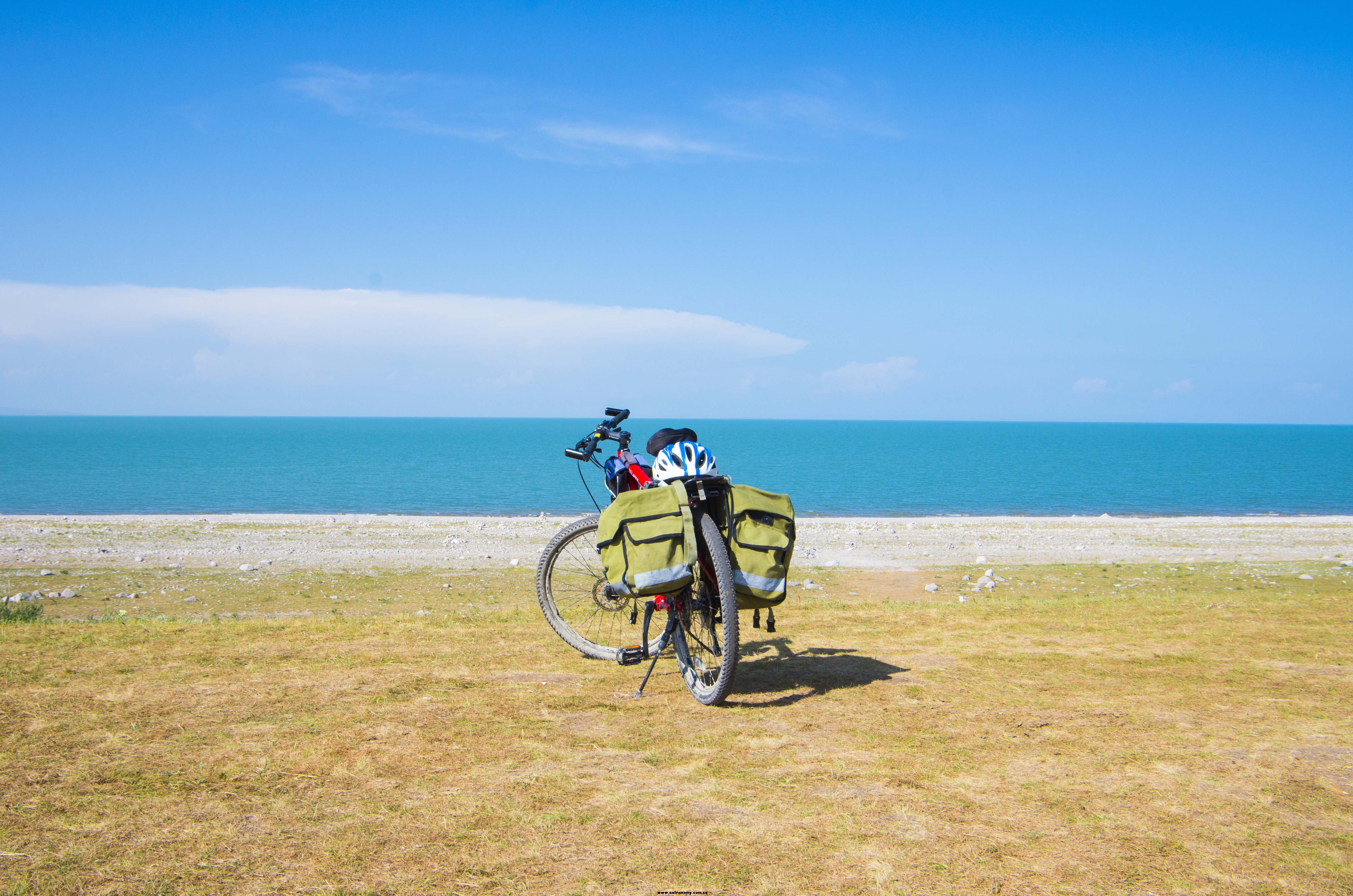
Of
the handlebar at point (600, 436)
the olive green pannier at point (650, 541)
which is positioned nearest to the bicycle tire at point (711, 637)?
the olive green pannier at point (650, 541)

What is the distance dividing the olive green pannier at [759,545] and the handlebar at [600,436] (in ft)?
6.39

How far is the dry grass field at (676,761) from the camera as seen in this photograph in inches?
A: 146

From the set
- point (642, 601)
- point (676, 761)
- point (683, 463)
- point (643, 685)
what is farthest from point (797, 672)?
point (676, 761)

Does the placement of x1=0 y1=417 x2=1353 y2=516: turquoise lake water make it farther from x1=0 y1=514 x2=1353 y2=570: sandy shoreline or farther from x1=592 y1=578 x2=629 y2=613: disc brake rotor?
x1=592 y1=578 x2=629 y2=613: disc brake rotor

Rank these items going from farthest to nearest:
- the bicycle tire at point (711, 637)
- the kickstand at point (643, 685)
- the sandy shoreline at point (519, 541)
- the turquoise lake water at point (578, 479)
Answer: the turquoise lake water at point (578, 479) → the sandy shoreline at point (519, 541) → the kickstand at point (643, 685) → the bicycle tire at point (711, 637)

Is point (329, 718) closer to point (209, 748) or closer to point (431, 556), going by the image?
point (209, 748)

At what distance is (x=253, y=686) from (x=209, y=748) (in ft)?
4.30

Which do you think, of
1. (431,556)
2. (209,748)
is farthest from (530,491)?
(209,748)

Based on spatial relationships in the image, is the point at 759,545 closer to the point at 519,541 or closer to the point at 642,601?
the point at 642,601

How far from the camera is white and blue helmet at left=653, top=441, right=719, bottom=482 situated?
645 centimetres

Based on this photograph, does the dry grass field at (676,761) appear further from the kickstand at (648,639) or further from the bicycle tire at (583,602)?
the bicycle tire at (583,602)

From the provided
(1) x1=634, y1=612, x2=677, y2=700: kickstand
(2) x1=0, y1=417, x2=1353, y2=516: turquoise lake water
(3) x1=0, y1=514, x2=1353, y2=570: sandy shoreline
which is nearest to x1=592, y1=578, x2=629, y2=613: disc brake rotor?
(1) x1=634, y1=612, x2=677, y2=700: kickstand

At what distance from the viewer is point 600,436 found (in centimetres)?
799

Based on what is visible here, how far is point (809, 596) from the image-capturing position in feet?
48.4
